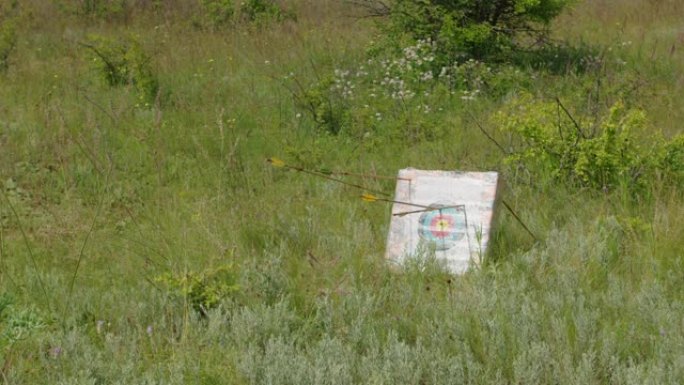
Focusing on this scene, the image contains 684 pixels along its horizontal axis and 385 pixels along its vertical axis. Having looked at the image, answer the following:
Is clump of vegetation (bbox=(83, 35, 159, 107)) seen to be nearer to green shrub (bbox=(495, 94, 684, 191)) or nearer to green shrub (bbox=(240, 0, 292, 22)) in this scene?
green shrub (bbox=(240, 0, 292, 22))

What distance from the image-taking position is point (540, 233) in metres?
4.99

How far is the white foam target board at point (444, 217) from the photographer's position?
186 inches

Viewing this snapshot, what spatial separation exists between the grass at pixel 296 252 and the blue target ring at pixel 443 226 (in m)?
0.24

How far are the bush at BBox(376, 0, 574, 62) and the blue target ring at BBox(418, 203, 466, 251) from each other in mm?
4098

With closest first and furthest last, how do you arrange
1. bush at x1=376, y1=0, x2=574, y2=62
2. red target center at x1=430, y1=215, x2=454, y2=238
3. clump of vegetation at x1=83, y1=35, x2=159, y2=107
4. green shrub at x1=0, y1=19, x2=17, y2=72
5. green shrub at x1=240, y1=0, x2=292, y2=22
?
1. red target center at x1=430, y1=215, x2=454, y2=238
2. clump of vegetation at x1=83, y1=35, x2=159, y2=107
3. bush at x1=376, y1=0, x2=574, y2=62
4. green shrub at x1=0, y1=19, x2=17, y2=72
5. green shrub at x1=240, y1=0, x2=292, y2=22

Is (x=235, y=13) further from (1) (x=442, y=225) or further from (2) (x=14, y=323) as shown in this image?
(2) (x=14, y=323)

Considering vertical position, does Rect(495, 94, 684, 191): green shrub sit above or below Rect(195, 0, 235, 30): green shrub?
above

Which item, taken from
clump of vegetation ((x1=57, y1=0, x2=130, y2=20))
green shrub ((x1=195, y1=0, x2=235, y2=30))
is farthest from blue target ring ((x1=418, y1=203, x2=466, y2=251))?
clump of vegetation ((x1=57, y1=0, x2=130, y2=20))

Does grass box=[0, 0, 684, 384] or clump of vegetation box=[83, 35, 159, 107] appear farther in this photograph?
clump of vegetation box=[83, 35, 159, 107]

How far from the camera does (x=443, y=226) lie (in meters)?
4.91

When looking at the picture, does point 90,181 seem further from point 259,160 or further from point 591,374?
point 591,374

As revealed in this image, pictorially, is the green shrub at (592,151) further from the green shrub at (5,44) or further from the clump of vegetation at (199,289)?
the green shrub at (5,44)

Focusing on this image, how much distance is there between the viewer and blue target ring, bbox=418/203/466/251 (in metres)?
4.82

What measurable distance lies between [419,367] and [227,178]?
320 cm
